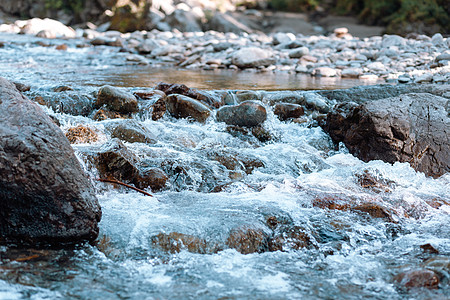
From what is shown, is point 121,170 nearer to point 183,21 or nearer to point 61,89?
point 61,89

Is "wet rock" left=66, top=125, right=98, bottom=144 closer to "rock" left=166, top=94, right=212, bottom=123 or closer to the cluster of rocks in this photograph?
"rock" left=166, top=94, right=212, bottom=123

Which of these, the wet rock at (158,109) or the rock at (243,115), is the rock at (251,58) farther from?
the wet rock at (158,109)

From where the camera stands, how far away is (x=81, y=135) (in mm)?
4387

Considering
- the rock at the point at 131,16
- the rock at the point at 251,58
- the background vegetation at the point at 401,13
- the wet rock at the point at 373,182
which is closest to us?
the wet rock at the point at 373,182

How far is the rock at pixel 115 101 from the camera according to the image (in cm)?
533

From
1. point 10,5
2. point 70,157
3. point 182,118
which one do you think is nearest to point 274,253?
point 70,157

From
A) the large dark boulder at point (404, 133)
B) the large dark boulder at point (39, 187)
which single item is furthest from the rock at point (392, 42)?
the large dark boulder at point (39, 187)

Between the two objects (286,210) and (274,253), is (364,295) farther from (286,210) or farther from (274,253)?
(286,210)

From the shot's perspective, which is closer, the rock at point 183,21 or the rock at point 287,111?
the rock at point 287,111

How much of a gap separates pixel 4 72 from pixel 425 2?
48.8 ft

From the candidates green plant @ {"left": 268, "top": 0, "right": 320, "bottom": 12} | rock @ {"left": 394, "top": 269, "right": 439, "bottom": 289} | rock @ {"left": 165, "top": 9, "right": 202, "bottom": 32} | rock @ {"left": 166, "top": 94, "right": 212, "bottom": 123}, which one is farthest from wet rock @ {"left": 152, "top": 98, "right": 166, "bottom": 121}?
green plant @ {"left": 268, "top": 0, "right": 320, "bottom": 12}

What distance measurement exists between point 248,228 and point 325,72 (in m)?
6.95

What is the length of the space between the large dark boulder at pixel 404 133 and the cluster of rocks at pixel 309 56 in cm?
308

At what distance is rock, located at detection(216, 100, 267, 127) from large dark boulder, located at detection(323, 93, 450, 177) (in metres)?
1.08
